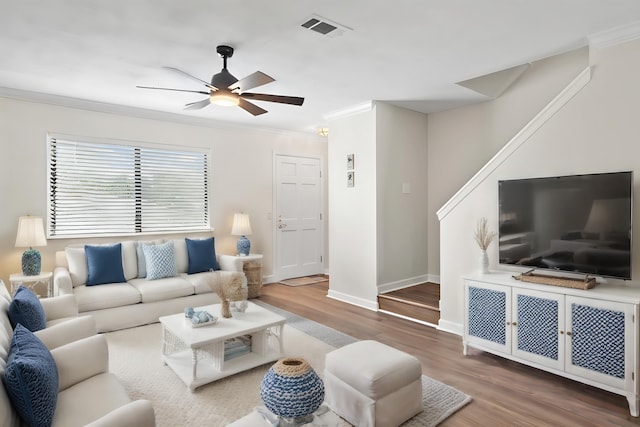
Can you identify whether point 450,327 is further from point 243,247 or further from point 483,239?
point 243,247

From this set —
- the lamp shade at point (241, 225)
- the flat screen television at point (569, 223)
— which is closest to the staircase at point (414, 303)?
the flat screen television at point (569, 223)

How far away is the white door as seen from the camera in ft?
21.0

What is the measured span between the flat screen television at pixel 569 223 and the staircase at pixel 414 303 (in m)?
1.10

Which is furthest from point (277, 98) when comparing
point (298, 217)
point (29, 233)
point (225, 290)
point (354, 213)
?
point (298, 217)

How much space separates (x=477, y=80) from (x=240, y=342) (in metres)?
3.87

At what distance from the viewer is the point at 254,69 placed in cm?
351

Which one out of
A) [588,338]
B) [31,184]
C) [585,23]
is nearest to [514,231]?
[588,338]

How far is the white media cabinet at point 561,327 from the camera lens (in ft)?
8.02

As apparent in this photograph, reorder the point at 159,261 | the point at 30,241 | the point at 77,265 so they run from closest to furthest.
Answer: the point at 30,241 → the point at 77,265 → the point at 159,261

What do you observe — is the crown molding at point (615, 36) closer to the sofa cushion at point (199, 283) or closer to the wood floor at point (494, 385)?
the wood floor at point (494, 385)

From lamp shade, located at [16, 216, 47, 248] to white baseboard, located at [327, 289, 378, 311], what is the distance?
11.8 feet

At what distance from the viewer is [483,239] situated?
137 inches

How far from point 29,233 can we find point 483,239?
4790 mm

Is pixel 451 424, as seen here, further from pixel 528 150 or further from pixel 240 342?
pixel 528 150
